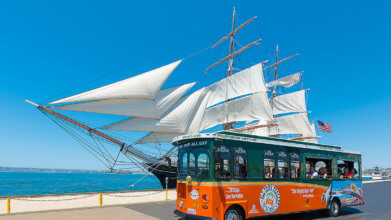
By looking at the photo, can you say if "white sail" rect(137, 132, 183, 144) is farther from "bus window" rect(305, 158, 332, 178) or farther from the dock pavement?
"bus window" rect(305, 158, 332, 178)

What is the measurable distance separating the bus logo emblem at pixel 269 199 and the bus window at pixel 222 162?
1607mm

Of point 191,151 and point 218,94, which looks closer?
point 191,151

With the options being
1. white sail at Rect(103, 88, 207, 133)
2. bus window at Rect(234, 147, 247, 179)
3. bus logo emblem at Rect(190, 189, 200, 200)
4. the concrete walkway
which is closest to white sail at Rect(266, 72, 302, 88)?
white sail at Rect(103, 88, 207, 133)

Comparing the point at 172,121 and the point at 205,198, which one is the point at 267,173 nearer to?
the point at 205,198

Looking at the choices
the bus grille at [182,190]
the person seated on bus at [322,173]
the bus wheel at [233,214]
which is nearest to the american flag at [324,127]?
the person seated on bus at [322,173]

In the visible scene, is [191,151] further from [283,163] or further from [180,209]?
[283,163]

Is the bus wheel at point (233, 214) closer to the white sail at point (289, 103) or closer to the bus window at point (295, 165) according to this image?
the bus window at point (295, 165)

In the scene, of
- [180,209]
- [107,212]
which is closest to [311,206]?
[180,209]

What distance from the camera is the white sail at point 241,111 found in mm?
32031

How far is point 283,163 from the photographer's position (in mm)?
9969

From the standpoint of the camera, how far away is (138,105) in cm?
2397

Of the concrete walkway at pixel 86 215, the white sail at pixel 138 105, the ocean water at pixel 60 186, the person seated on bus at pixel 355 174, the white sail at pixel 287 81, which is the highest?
the white sail at pixel 287 81

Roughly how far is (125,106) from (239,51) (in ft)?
58.6

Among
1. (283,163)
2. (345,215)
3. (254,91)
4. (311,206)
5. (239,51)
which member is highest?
(239,51)
